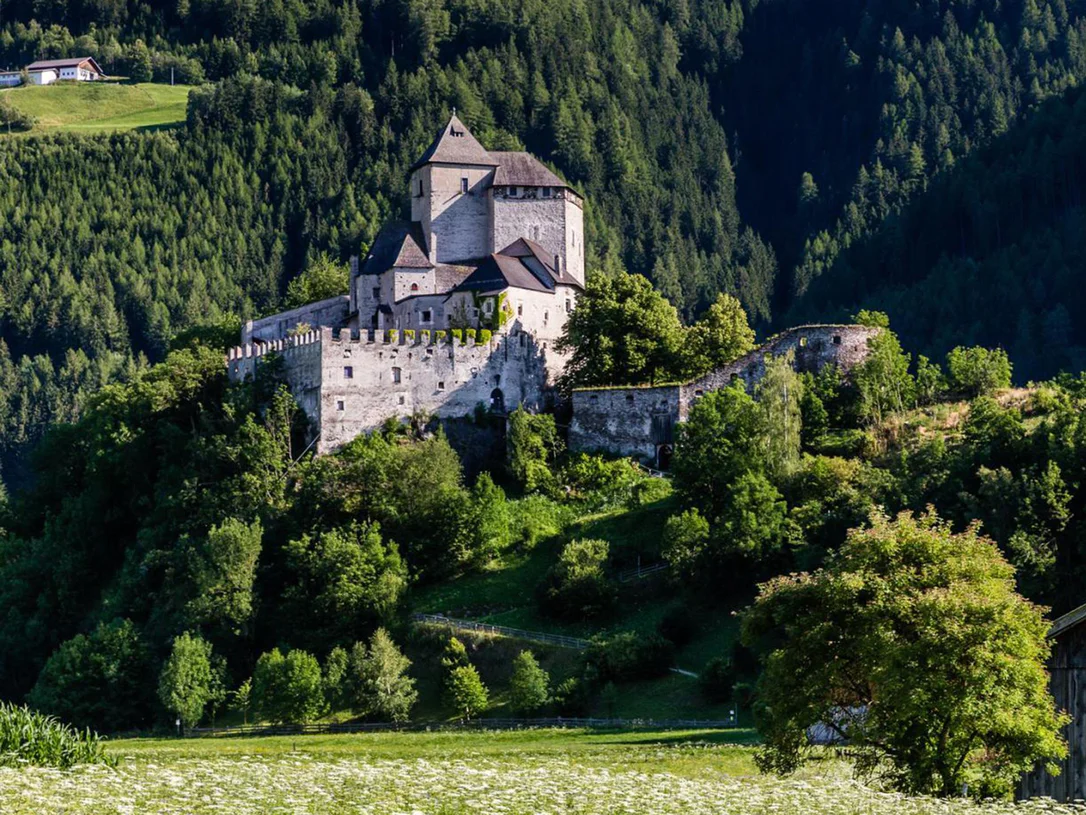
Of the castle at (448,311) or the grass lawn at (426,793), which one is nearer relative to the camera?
the grass lawn at (426,793)

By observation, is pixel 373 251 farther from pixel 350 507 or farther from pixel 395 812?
pixel 395 812

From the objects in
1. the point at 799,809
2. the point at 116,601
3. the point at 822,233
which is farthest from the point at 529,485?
the point at 822,233

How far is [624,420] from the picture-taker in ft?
292

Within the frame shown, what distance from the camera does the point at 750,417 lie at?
3214 inches

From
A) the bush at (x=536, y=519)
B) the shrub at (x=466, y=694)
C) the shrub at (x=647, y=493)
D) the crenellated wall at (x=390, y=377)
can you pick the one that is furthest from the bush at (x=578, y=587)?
the crenellated wall at (x=390, y=377)

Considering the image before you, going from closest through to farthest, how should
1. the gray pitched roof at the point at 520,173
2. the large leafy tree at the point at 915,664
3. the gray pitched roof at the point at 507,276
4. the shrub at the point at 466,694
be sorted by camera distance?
the large leafy tree at the point at 915,664
the shrub at the point at 466,694
the gray pitched roof at the point at 507,276
the gray pitched roof at the point at 520,173

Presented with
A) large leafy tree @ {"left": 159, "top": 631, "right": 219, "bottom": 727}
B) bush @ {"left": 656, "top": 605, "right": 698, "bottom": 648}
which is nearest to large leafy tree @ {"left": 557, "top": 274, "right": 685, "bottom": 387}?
bush @ {"left": 656, "top": 605, "right": 698, "bottom": 648}

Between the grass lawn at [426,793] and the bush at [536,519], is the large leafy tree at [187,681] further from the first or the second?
the grass lawn at [426,793]

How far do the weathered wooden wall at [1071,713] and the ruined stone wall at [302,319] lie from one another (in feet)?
224

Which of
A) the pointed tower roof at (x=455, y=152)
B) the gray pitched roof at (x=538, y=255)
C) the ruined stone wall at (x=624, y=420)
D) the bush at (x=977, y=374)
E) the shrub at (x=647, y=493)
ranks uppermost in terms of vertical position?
the pointed tower roof at (x=455, y=152)

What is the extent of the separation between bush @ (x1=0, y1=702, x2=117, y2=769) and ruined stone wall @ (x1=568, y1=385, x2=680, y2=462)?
50321 millimetres

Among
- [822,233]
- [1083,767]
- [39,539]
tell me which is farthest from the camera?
[822,233]

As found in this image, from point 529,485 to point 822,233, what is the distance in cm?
10791

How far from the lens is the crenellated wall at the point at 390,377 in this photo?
8725cm
